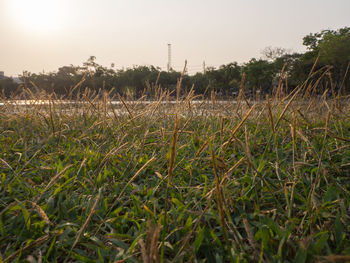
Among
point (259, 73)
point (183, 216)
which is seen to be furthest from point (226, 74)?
point (183, 216)

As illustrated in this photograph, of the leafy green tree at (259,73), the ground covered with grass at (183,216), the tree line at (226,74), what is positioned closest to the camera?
the ground covered with grass at (183,216)

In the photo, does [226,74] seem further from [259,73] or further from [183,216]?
[183,216]

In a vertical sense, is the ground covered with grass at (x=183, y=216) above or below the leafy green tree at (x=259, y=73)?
below

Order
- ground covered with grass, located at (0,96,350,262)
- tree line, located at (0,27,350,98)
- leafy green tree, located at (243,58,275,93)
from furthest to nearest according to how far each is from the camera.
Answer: leafy green tree, located at (243,58,275,93)
tree line, located at (0,27,350,98)
ground covered with grass, located at (0,96,350,262)

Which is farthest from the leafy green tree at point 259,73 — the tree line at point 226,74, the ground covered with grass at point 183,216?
the ground covered with grass at point 183,216

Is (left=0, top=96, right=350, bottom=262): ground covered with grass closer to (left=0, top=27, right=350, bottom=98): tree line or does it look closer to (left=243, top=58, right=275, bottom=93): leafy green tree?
(left=0, top=27, right=350, bottom=98): tree line

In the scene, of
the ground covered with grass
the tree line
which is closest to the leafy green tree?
the tree line

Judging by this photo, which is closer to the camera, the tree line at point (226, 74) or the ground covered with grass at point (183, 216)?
the ground covered with grass at point (183, 216)

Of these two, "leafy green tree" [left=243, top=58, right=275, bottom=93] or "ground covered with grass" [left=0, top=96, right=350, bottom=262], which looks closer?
"ground covered with grass" [left=0, top=96, right=350, bottom=262]

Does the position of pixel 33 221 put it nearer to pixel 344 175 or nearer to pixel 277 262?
pixel 277 262

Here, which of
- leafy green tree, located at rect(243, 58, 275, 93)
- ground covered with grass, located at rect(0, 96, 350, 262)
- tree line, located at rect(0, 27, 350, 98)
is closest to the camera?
ground covered with grass, located at rect(0, 96, 350, 262)

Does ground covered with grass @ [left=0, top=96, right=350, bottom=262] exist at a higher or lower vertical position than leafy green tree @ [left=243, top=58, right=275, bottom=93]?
lower

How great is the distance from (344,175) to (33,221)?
5.98 feet

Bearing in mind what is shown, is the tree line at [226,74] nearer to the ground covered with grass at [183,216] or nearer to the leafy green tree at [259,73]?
the leafy green tree at [259,73]
